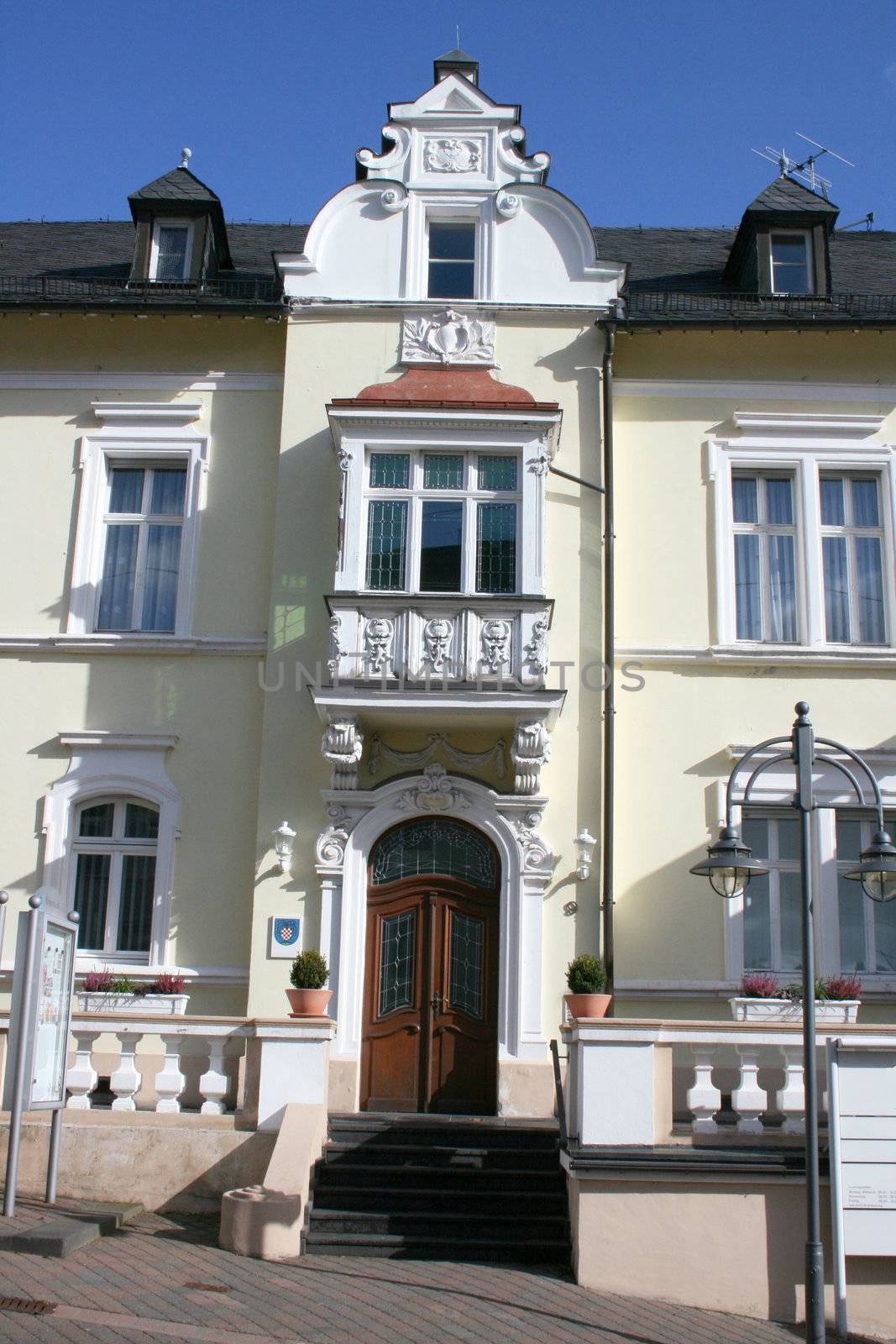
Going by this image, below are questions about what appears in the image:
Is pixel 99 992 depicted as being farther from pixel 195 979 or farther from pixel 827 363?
pixel 827 363

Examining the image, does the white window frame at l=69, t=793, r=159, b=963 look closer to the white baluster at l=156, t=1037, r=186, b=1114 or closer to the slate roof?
the white baluster at l=156, t=1037, r=186, b=1114

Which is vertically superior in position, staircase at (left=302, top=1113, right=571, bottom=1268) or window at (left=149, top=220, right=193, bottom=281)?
window at (left=149, top=220, right=193, bottom=281)

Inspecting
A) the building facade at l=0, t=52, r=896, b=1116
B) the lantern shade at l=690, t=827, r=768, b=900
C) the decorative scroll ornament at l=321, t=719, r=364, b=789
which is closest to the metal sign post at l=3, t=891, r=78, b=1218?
the building facade at l=0, t=52, r=896, b=1116

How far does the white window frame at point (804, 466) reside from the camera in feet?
49.6

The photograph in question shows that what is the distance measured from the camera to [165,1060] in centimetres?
1188

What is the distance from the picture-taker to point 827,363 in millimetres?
15609

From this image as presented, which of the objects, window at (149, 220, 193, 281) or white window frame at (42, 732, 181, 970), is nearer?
white window frame at (42, 732, 181, 970)

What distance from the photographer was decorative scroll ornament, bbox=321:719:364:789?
13.7 m

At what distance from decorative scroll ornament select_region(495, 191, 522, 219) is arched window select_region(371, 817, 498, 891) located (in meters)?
7.23

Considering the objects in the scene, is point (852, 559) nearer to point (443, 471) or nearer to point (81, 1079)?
point (443, 471)

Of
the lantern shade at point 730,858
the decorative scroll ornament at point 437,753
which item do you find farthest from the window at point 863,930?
the lantern shade at point 730,858

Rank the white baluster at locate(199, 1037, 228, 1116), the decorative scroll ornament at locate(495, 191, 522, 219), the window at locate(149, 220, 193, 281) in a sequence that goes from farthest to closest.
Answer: the window at locate(149, 220, 193, 281) < the decorative scroll ornament at locate(495, 191, 522, 219) < the white baluster at locate(199, 1037, 228, 1116)

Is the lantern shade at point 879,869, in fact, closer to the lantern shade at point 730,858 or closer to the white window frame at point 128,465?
the lantern shade at point 730,858

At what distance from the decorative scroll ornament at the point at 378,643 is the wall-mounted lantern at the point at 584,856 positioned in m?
2.72
